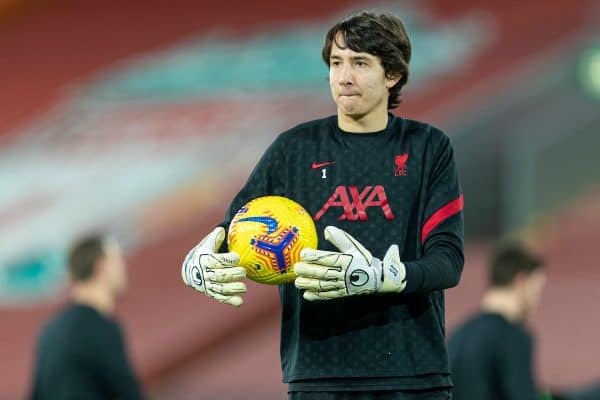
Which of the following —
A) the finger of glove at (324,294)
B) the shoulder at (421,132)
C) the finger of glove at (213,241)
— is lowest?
the finger of glove at (324,294)

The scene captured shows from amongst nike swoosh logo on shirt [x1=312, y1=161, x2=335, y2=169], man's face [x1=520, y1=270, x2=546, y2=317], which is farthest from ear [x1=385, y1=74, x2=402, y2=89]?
man's face [x1=520, y1=270, x2=546, y2=317]

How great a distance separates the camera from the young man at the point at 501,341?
17.4 ft

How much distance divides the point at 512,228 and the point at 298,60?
4.00 metres

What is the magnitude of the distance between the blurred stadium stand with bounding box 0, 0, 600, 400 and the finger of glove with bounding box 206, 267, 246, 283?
20.8 ft

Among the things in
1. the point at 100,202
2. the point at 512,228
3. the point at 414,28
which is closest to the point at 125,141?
the point at 100,202

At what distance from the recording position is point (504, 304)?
5625 mm

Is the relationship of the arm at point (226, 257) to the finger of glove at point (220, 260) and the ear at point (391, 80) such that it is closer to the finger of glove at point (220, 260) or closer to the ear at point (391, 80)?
the finger of glove at point (220, 260)

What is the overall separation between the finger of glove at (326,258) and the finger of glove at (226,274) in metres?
0.21

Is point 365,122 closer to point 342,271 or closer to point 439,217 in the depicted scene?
point 439,217

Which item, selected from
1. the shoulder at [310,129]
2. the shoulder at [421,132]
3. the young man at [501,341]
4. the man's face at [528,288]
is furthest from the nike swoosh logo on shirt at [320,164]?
the man's face at [528,288]

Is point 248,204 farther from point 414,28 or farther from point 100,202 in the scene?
point 414,28

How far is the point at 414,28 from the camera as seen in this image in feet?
41.0

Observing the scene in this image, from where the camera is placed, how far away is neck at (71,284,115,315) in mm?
5770

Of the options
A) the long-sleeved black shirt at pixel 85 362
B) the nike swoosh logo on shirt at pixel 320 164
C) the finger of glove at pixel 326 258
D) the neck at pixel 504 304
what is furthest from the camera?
the neck at pixel 504 304
